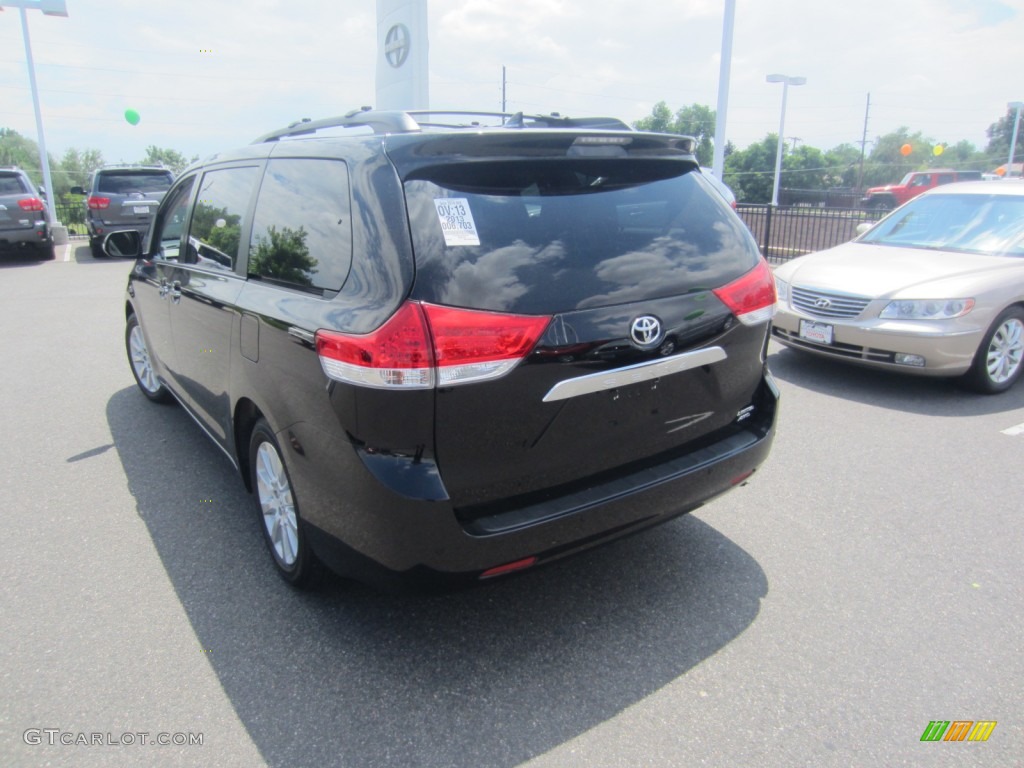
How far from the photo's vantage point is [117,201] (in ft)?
48.6

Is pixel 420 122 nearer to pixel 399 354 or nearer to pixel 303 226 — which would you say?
pixel 303 226

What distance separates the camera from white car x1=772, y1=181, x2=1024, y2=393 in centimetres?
542

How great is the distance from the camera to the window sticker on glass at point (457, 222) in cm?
228

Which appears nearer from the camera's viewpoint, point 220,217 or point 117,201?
point 220,217

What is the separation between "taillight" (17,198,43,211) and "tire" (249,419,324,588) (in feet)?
45.8

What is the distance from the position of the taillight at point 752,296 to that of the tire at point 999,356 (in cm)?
353

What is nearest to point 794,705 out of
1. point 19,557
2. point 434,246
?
point 434,246

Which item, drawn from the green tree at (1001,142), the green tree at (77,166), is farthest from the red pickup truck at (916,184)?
the green tree at (77,166)

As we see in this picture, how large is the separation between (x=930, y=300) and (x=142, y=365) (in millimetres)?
5969

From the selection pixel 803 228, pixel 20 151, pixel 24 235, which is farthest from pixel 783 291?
pixel 20 151

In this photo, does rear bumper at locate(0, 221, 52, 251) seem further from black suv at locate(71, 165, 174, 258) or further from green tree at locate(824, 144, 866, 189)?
green tree at locate(824, 144, 866, 189)

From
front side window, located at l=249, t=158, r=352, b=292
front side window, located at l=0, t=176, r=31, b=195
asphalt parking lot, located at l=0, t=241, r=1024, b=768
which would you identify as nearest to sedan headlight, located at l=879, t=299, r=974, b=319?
asphalt parking lot, located at l=0, t=241, r=1024, b=768

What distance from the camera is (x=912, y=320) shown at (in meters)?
5.46

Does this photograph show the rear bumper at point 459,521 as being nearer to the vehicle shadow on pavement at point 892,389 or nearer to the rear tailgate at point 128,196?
the vehicle shadow on pavement at point 892,389
